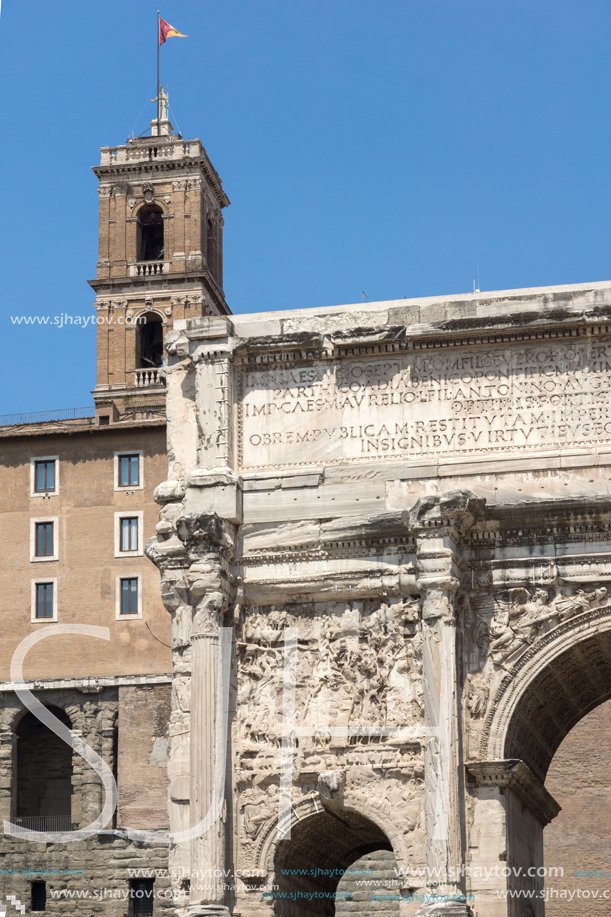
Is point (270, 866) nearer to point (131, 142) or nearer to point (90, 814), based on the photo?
point (90, 814)

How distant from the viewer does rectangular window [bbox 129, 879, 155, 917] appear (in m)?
40.7

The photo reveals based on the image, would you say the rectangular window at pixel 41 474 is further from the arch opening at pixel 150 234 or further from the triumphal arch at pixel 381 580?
the triumphal arch at pixel 381 580

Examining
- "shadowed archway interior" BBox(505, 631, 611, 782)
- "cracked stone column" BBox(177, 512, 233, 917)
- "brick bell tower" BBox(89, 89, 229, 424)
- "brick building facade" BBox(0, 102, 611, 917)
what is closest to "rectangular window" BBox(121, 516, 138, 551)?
"brick building facade" BBox(0, 102, 611, 917)

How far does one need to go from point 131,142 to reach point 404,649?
163ft

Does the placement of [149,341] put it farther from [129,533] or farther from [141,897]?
[141,897]

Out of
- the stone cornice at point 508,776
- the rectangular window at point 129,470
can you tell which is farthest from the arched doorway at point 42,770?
the stone cornice at point 508,776

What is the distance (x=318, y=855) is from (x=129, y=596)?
81.4 feet

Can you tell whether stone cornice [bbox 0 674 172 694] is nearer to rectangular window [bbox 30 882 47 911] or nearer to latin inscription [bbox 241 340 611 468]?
rectangular window [bbox 30 882 47 911]

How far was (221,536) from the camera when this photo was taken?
18547mm

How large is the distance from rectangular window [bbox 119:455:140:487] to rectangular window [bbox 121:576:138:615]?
2.75 meters

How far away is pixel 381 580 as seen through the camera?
18500 millimetres

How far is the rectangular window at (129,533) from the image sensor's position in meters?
43.9

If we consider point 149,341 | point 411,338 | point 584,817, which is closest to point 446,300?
point 411,338

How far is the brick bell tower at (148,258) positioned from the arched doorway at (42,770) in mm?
15400
